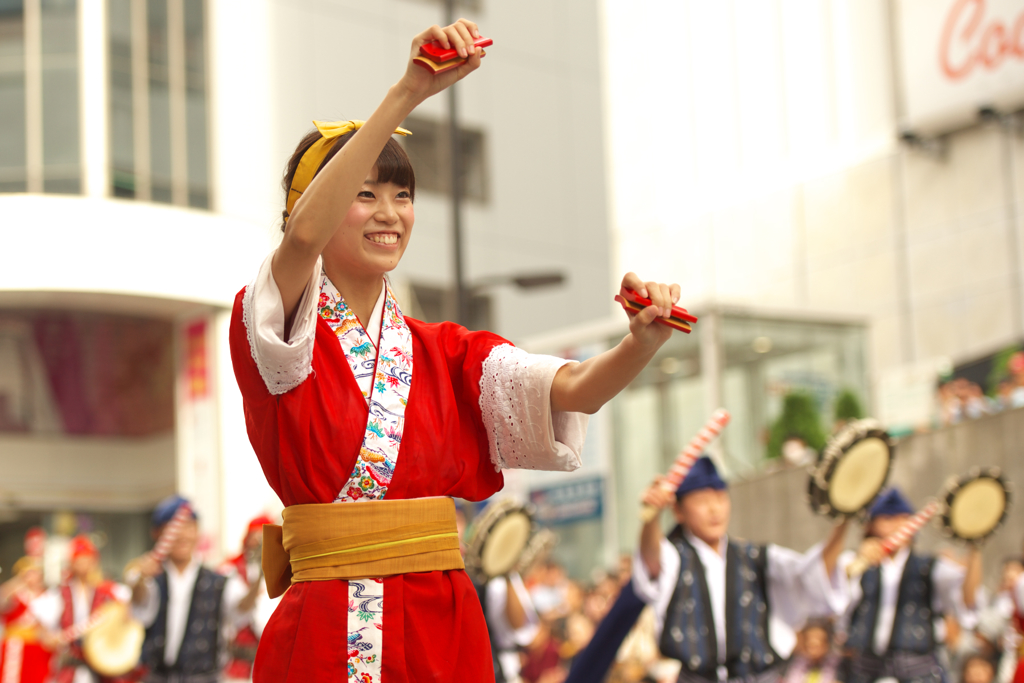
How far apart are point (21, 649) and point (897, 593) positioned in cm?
629

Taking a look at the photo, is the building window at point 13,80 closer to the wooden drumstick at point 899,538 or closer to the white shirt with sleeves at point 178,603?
the white shirt with sleeves at point 178,603

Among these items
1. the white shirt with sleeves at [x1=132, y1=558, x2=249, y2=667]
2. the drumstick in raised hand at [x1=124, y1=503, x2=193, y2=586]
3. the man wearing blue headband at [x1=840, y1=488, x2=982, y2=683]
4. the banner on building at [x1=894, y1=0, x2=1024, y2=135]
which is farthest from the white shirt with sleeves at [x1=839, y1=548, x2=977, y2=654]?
the banner on building at [x1=894, y1=0, x2=1024, y2=135]

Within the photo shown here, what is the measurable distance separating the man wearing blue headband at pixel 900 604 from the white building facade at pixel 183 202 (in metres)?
4.77

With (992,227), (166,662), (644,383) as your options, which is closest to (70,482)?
(166,662)

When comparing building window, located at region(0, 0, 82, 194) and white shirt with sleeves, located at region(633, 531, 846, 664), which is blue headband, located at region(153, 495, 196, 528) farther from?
building window, located at region(0, 0, 82, 194)

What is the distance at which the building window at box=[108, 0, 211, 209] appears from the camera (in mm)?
13648

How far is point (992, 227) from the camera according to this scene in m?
17.8

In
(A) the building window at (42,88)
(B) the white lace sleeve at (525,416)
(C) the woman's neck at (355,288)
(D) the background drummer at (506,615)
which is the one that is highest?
(A) the building window at (42,88)

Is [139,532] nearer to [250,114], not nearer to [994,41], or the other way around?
[250,114]

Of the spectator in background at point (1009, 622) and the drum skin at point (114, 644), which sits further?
the spectator in background at point (1009, 622)

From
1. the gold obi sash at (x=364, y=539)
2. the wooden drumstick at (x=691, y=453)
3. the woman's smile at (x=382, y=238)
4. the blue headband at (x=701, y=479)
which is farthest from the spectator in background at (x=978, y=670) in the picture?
the woman's smile at (x=382, y=238)

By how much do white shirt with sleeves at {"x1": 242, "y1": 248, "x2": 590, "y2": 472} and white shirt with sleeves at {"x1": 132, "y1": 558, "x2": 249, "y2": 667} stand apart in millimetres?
5215

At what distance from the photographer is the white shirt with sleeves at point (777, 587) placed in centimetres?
557

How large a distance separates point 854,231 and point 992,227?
8.18ft
